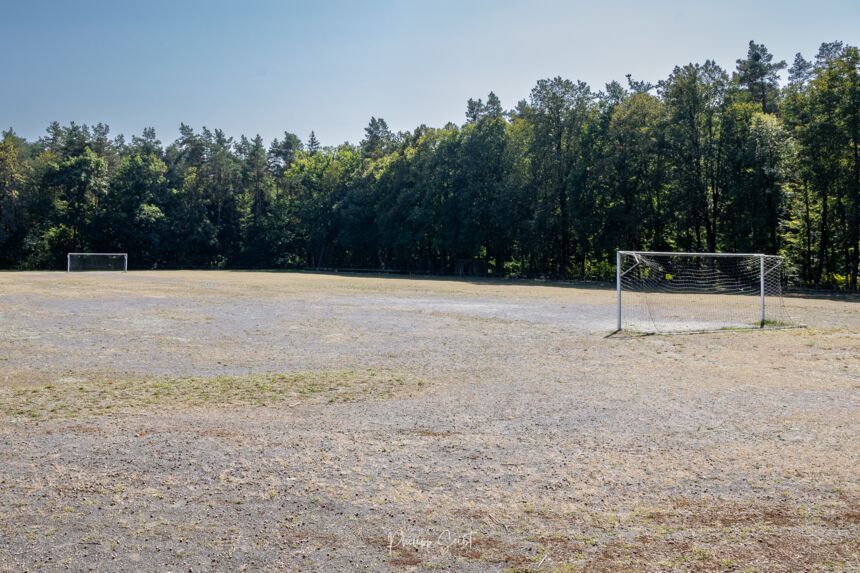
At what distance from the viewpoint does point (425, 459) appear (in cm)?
611

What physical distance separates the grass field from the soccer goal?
6336 millimetres

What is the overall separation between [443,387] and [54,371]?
615 cm

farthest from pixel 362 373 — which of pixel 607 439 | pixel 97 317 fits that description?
pixel 97 317

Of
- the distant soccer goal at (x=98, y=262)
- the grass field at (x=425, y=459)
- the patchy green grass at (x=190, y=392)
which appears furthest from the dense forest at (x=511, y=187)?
the patchy green grass at (x=190, y=392)

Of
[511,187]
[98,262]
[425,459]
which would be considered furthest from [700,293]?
[98,262]

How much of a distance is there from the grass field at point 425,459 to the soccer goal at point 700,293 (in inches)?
249

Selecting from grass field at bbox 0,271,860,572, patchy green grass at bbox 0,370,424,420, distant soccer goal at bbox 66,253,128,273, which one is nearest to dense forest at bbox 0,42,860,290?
distant soccer goal at bbox 66,253,128,273

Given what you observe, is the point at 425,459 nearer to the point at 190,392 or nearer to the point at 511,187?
the point at 190,392

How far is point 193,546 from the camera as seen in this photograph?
4.23 meters

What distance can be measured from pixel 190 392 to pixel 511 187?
48993 millimetres

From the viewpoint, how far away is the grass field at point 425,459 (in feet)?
13.9

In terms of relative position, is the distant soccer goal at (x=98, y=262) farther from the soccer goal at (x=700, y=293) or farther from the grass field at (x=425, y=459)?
the grass field at (x=425, y=459)

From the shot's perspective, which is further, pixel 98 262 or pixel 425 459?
pixel 98 262

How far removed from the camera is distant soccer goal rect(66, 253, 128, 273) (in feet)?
210
